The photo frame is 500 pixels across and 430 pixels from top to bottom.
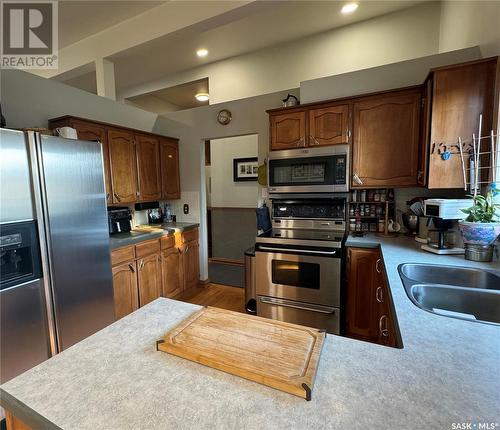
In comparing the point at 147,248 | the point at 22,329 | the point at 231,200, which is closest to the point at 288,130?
the point at 147,248

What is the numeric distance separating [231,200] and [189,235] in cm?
145

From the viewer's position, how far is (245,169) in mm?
4316

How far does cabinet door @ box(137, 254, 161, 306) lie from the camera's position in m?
2.55

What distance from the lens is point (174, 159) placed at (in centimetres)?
343

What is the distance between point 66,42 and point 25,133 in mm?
2361

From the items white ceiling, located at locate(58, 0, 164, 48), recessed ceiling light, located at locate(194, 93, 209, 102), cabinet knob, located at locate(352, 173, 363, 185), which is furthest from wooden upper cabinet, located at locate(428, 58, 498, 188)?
recessed ceiling light, located at locate(194, 93, 209, 102)

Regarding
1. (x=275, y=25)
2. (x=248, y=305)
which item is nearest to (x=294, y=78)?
(x=275, y=25)

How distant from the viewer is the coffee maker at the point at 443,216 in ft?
5.36

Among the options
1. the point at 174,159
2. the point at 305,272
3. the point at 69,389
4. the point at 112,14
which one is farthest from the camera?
the point at 174,159

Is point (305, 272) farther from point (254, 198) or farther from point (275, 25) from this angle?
point (275, 25)

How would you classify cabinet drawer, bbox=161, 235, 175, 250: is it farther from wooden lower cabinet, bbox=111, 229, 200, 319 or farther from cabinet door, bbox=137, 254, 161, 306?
cabinet door, bbox=137, 254, 161, 306

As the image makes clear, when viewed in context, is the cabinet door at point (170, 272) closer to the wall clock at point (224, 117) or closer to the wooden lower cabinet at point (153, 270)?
the wooden lower cabinet at point (153, 270)

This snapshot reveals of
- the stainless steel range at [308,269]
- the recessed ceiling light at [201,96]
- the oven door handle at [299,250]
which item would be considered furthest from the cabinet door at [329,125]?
the recessed ceiling light at [201,96]

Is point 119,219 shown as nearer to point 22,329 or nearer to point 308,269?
point 22,329
